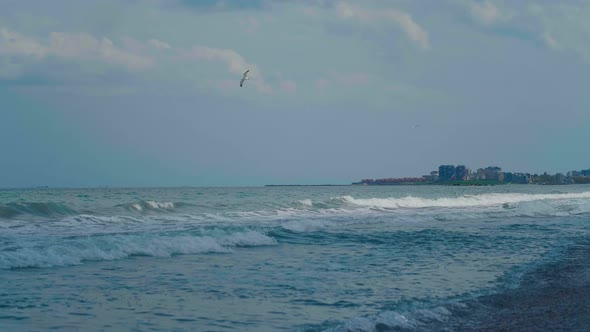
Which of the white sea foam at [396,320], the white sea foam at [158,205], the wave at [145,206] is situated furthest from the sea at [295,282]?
the white sea foam at [158,205]

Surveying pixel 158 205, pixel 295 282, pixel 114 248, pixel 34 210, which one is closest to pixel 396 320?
pixel 295 282

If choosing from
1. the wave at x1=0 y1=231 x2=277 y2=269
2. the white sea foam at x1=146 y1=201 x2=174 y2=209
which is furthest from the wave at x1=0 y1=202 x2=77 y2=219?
the wave at x1=0 y1=231 x2=277 y2=269

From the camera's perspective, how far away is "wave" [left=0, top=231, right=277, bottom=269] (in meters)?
12.8

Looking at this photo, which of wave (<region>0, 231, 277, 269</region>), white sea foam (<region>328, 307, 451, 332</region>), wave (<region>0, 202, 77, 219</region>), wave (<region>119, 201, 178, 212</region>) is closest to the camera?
white sea foam (<region>328, 307, 451, 332</region>)

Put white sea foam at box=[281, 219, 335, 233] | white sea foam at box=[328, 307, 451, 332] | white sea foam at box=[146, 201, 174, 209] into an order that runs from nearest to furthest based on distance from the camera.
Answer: white sea foam at box=[328, 307, 451, 332] < white sea foam at box=[281, 219, 335, 233] < white sea foam at box=[146, 201, 174, 209]

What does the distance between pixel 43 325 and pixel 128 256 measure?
693 cm

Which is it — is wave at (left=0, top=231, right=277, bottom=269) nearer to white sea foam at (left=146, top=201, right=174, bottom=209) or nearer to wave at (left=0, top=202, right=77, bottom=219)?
wave at (left=0, top=202, right=77, bottom=219)

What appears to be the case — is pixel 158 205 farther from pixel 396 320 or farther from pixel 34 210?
pixel 396 320

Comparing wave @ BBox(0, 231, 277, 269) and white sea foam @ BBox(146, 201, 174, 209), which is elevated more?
white sea foam @ BBox(146, 201, 174, 209)

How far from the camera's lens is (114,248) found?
14648 millimetres

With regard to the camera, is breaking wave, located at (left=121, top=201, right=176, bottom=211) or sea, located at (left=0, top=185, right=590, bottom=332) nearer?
sea, located at (left=0, top=185, right=590, bottom=332)

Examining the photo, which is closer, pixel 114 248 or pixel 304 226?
pixel 114 248

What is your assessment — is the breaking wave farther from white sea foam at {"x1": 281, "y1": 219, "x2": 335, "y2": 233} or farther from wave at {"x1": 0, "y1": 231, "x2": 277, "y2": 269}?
wave at {"x1": 0, "y1": 231, "x2": 277, "y2": 269}

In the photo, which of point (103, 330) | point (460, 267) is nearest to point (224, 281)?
point (103, 330)
